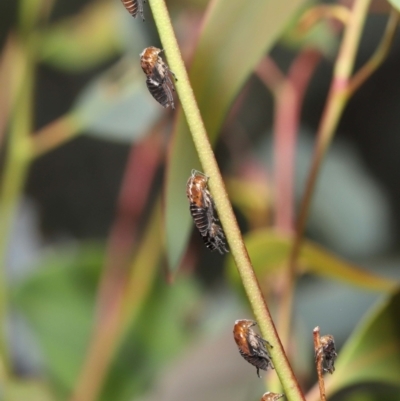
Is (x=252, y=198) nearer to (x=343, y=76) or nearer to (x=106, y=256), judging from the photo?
(x=106, y=256)

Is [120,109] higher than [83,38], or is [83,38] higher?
[83,38]

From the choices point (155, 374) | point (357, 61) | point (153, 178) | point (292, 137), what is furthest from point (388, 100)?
point (155, 374)

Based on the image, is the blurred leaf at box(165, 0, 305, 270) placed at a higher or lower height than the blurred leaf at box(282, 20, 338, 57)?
lower

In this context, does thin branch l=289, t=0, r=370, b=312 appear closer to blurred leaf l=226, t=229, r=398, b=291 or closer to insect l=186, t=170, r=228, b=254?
blurred leaf l=226, t=229, r=398, b=291

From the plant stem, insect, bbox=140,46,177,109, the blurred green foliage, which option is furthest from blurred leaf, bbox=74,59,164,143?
insect, bbox=140,46,177,109

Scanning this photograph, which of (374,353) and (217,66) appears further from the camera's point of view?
(374,353)

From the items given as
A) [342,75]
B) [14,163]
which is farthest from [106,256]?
[342,75]
